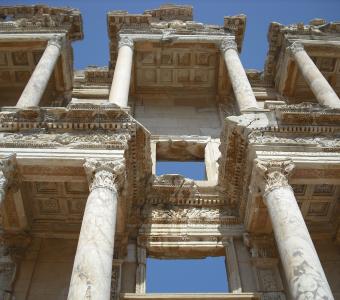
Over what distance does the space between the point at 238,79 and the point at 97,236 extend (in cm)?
796

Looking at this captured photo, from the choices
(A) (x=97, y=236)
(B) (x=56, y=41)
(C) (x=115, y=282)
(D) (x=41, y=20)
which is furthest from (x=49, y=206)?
(D) (x=41, y=20)

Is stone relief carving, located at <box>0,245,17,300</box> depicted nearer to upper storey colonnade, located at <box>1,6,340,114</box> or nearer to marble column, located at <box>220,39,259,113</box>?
upper storey colonnade, located at <box>1,6,340,114</box>

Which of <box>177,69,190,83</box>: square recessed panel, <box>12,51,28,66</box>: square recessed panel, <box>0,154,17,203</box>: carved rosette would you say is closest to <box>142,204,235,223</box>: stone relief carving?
<box>0,154,17,203</box>: carved rosette

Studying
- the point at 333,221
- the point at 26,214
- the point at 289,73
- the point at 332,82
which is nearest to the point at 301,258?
the point at 333,221

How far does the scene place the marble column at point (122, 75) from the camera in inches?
521

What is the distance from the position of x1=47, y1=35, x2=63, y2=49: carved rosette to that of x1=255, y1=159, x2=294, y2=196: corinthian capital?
931 cm

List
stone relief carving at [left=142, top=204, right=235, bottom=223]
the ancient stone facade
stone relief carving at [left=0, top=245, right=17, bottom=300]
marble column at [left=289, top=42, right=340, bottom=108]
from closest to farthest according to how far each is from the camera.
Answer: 1. the ancient stone facade
2. stone relief carving at [left=0, top=245, right=17, bottom=300]
3. stone relief carving at [left=142, top=204, right=235, bottom=223]
4. marble column at [left=289, top=42, right=340, bottom=108]

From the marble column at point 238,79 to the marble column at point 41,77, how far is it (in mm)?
5934

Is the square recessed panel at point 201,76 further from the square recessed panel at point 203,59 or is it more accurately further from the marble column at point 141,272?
the marble column at point 141,272

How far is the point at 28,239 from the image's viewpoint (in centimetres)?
1217

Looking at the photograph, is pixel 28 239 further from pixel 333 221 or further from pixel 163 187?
pixel 333 221

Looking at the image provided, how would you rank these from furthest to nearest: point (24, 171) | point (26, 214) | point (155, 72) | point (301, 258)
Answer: point (155, 72)
point (26, 214)
point (24, 171)
point (301, 258)

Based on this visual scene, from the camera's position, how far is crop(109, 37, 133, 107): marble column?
13.2 m

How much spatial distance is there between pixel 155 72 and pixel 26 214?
29.4ft
